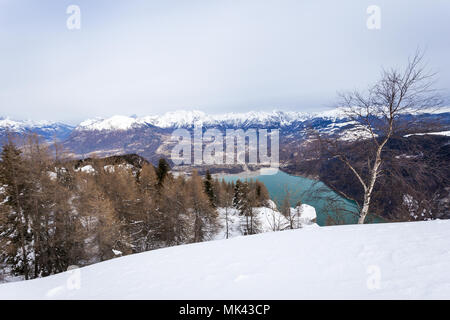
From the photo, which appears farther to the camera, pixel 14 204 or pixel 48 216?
pixel 48 216

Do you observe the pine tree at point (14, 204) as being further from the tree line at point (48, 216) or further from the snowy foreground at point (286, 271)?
the snowy foreground at point (286, 271)

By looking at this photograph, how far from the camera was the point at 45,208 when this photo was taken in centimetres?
1080

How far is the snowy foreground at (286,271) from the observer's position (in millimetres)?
2541

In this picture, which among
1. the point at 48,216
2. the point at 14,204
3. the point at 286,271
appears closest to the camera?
the point at 286,271

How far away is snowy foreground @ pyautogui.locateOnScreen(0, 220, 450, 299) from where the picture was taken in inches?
100

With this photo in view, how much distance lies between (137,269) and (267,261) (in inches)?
115

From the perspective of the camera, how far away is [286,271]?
3170 millimetres

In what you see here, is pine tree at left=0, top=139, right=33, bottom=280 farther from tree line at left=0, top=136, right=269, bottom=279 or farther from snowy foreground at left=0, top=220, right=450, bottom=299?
snowy foreground at left=0, top=220, right=450, bottom=299

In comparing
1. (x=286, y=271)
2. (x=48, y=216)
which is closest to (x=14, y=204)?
(x=48, y=216)

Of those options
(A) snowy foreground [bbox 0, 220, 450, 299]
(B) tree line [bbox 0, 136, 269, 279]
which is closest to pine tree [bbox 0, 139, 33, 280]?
(B) tree line [bbox 0, 136, 269, 279]

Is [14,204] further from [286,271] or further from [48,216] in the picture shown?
[286,271]

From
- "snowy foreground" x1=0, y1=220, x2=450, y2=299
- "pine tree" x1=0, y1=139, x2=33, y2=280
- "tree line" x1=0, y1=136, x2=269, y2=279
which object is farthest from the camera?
"tree line" x1=0, y1=136, x2=269, y2=279
